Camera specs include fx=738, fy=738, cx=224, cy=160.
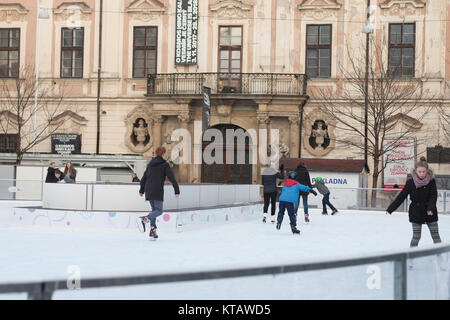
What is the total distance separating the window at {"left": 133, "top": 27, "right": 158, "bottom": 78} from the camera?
35.0 m

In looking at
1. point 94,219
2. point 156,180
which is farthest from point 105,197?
point 156,180

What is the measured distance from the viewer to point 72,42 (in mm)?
35688

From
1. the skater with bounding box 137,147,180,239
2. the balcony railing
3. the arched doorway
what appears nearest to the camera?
the skater with bounding box 137,147,180,239

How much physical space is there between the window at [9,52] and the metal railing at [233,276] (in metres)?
33.7

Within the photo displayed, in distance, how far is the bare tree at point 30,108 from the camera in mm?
35312

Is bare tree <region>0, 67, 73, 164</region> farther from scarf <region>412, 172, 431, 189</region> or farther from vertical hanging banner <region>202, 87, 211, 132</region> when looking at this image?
scarf <region>412, 172, 431, 189</region>

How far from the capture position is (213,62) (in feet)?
113

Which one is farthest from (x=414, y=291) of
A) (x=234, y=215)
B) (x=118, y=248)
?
(x=234, y=215)

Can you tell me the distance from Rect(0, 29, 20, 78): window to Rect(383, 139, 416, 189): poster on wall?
18.2m

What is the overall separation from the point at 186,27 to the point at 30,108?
8.53 metres

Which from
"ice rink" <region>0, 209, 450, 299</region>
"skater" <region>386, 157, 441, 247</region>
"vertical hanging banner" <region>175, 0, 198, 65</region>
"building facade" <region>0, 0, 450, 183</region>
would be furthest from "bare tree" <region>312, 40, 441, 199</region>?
"skater" <region>386, 157, 441, 247</region>

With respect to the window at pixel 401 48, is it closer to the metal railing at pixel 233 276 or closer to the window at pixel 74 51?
the window at pixel 74 51
